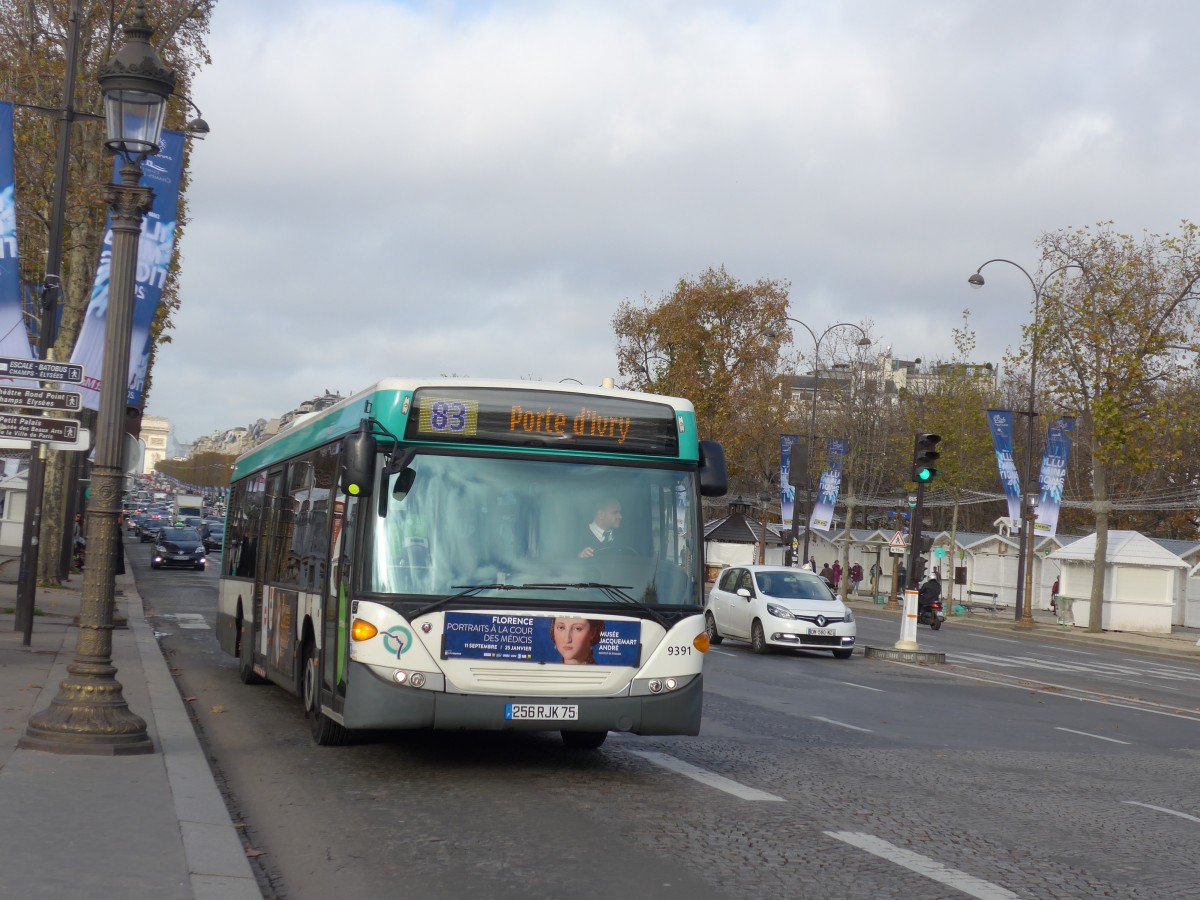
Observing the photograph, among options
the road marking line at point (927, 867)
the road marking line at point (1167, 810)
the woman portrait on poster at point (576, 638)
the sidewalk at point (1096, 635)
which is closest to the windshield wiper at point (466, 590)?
the woman portrait on poster at point (576, 638)

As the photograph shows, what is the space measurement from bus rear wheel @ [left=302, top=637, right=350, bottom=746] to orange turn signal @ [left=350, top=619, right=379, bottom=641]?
1.34 m

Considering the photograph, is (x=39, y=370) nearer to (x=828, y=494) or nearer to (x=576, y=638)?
(x=576, y=638)

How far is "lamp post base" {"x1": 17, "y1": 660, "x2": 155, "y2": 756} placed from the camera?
8969 mm

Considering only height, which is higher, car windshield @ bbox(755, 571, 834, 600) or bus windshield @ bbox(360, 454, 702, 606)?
bus windshield @ bbox(360, 454, 702, 606)

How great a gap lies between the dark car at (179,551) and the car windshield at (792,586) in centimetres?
3247

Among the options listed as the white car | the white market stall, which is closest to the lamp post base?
the white car

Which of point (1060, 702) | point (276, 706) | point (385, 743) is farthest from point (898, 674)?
point (385, 743)

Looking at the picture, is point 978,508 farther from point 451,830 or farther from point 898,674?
point 451,830

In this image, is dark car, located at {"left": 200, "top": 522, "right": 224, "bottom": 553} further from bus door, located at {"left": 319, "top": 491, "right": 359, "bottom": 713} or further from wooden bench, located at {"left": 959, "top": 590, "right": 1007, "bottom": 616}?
bus door, located at {"left": 319, "top": 491, "right": 359, "bottom": 713}

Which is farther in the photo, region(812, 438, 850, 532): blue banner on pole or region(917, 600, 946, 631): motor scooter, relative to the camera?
region(812, 438, 850, 532): blue banner on pole

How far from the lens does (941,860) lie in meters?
7.38

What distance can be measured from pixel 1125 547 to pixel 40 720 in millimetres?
41568

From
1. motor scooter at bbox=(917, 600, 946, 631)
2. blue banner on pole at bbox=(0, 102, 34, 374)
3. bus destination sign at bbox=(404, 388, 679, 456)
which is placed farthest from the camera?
motor scooter at bbox=(917, 600, 946, 631)

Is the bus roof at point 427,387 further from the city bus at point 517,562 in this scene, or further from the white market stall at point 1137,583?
the white market stall at point 1137,583
